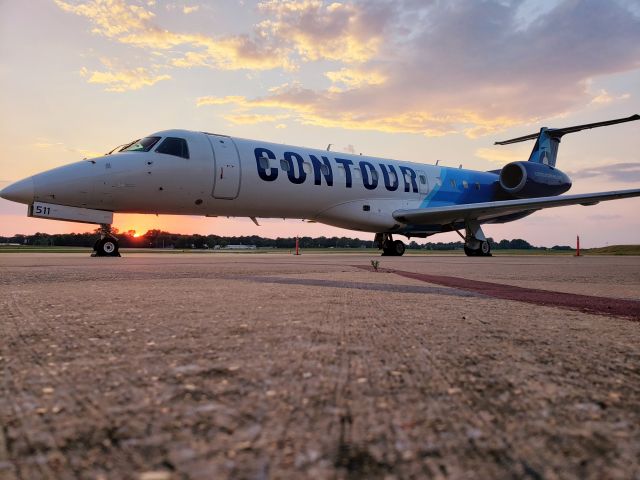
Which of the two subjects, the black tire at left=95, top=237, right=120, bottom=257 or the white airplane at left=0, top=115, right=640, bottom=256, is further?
the black tire at left=95, top=237, right=120, bottom=257

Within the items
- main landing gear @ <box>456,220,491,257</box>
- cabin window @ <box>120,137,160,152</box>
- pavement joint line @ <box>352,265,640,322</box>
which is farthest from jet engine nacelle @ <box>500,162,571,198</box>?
pavement joint line @ <box>352,265,640,322</box>

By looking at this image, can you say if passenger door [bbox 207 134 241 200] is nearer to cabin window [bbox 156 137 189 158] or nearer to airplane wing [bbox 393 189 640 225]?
cabin window [bbox 156 137 189 158]

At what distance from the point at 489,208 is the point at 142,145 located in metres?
9.85

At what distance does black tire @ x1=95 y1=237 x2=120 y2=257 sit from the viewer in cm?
1080

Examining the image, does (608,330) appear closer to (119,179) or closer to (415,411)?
(415,411)

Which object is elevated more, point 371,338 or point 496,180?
point 496,180

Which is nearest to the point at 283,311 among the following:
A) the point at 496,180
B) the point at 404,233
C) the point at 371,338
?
the point at 371,338

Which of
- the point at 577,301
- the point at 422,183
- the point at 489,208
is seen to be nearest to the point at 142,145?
the point at 422,183

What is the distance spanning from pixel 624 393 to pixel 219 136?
11.5m

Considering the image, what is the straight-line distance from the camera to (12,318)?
223 centimetres

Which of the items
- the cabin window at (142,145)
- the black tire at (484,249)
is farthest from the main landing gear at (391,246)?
the cabin window at (142,145)

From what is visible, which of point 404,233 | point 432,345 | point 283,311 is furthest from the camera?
point 404,233

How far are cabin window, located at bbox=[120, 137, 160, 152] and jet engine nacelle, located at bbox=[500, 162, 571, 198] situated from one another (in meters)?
12.6

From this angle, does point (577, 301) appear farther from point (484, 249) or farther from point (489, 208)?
point (484, 249)
